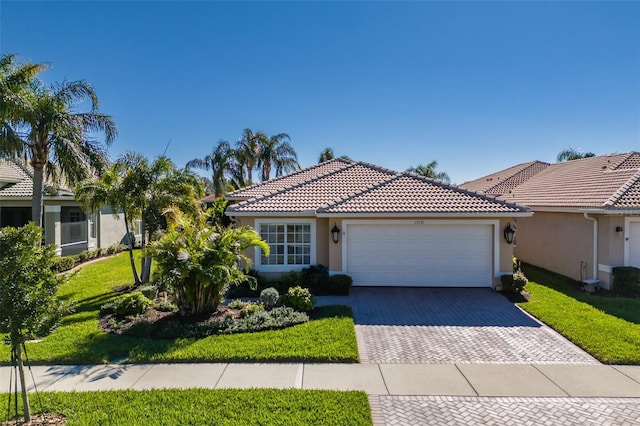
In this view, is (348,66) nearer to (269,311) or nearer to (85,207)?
(269,311)

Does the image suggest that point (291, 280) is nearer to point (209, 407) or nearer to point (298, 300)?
point (298, 300)

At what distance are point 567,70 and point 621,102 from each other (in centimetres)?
519

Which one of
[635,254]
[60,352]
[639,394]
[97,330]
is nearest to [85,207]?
[97,330]

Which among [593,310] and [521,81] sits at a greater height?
[521,81]

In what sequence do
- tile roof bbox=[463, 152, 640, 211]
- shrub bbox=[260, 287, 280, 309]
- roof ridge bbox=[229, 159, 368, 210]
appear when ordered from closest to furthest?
shrub bbox=[260, 287, 280, 309] → tile roof bbox=[463, 152, 640, 211] → roof ridge bbox=[229, 159, 368, 210]

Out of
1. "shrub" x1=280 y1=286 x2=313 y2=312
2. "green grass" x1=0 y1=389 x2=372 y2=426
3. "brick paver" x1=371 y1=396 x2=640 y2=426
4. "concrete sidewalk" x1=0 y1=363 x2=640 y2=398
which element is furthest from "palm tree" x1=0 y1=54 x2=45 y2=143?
"brick paver" x1=371 y1=396 x2=640 y2=426

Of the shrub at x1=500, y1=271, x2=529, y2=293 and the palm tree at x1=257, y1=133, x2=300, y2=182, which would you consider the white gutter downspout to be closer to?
the shrub at x1=500, y1=271, x2=529, y2=293

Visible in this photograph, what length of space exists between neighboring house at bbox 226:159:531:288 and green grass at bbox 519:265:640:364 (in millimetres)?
1959

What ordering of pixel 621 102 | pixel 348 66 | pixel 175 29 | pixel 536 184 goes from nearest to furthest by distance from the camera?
1. pixel 175 29
2. pixel 348 66
3. pixel 621 102
4. pixel 536 184

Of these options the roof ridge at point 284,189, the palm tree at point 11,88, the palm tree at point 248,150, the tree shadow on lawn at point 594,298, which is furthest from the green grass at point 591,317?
the palm tree at point 248,150

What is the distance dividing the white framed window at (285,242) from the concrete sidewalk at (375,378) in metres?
6.80

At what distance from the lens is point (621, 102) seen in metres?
17.0

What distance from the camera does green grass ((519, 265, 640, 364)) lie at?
7133mm

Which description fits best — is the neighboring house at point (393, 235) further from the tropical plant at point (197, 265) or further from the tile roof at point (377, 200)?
the tropical plant at point (197, 265)
